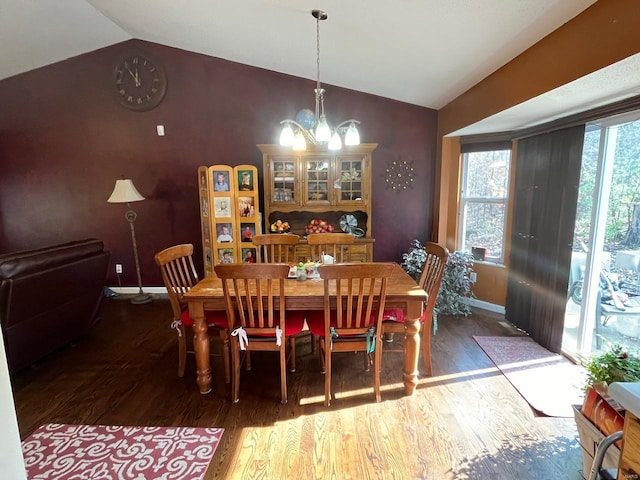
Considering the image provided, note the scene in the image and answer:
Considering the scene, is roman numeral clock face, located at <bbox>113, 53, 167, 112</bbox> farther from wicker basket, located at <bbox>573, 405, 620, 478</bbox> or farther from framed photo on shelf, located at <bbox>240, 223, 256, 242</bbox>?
wicker basket, located at <bbox>573, 405, 620, 478</bbox>

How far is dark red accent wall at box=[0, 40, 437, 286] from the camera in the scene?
425 centimetres

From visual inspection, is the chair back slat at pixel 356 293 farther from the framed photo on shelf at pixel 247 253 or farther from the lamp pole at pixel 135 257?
the lamp pole at pixel 135 257

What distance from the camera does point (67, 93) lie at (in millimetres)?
4305

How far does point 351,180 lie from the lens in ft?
13.3

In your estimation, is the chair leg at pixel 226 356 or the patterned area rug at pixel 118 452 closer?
the patterned area rug at pixel 118 452

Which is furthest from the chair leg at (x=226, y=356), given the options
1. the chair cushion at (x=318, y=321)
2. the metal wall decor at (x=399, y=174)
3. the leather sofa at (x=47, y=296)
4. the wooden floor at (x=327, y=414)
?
the metal wall decor at (x=399, y=174)

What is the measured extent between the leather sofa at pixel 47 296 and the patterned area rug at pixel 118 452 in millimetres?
798

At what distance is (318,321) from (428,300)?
2.67 ft

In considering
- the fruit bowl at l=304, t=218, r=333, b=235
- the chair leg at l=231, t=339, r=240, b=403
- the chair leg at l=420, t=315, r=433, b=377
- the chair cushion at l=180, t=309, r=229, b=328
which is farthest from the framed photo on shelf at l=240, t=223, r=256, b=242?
the chair leg at l=420, t=315, r=433, b=377

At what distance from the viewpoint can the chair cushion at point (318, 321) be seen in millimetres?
2289

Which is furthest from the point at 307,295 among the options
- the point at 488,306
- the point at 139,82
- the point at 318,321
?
the point at 139,82

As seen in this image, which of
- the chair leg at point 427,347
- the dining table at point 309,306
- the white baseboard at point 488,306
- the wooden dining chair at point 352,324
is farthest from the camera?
the white baseboard at point 488,306

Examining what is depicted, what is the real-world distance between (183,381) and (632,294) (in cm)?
324

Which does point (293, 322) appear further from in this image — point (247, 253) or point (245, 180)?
point (245, 180)
